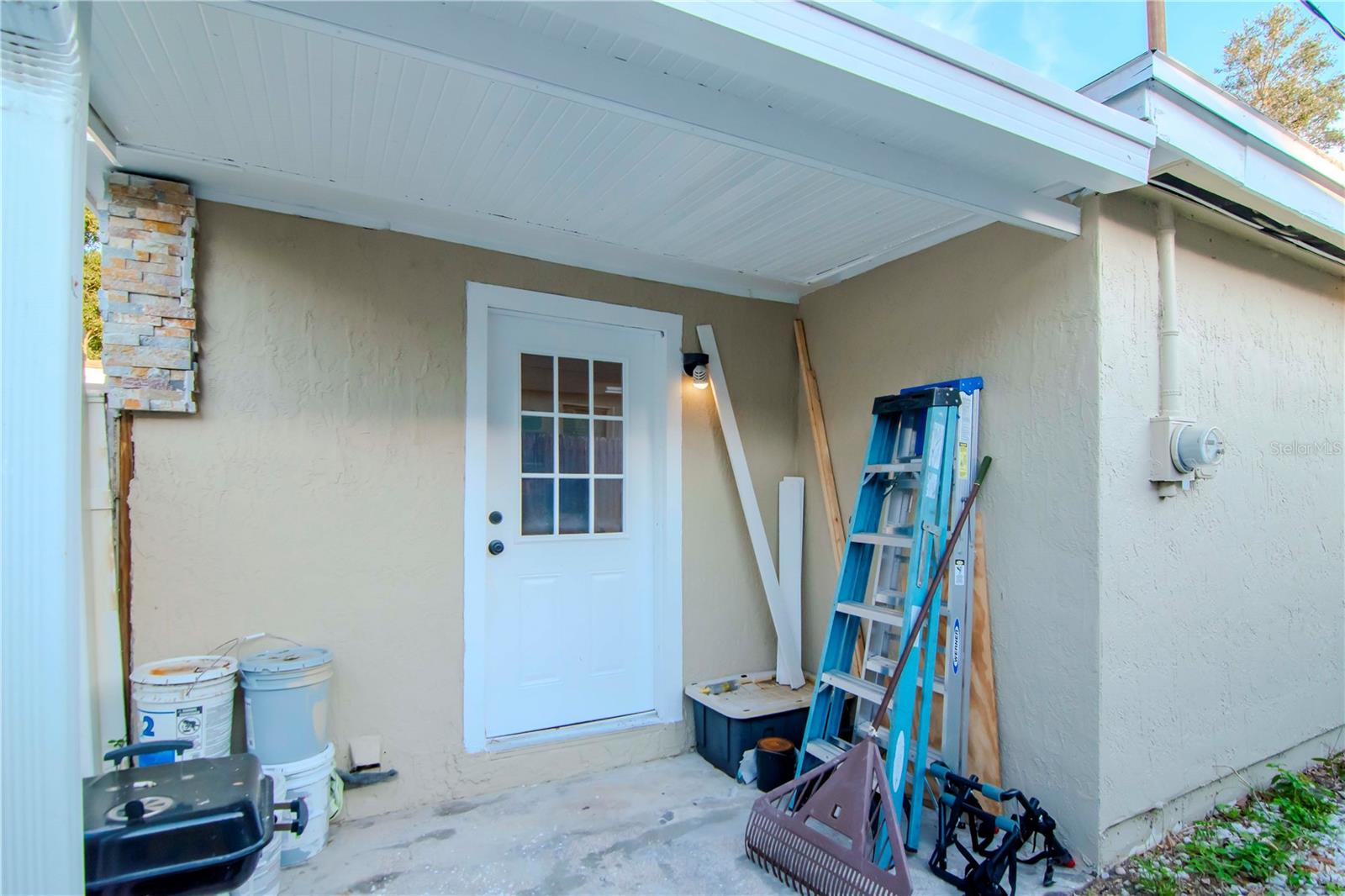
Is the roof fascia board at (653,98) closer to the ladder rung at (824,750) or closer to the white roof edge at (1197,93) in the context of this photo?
the white roof edge at (1197,93)

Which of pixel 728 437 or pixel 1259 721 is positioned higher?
pixel 728 437

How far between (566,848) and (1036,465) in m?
2.35

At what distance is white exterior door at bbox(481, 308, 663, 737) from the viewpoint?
3.21 meters

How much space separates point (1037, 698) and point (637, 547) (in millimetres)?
1901

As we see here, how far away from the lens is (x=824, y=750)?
9.52 feet

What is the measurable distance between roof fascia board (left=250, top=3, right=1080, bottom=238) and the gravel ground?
2.35 metres

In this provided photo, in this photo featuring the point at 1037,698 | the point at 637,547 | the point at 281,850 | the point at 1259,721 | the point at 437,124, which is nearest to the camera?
the point at 437,124

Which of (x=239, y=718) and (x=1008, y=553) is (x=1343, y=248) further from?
(x=239, y=718)

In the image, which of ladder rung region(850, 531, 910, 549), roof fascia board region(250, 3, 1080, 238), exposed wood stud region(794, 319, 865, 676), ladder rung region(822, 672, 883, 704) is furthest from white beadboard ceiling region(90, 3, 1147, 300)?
ladder rung region(822, 672, 883, 704)

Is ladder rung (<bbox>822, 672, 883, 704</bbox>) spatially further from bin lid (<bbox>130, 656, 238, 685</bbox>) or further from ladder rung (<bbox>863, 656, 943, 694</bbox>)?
bin lid (<bbox>130, 656, 238, 685</bbox>)

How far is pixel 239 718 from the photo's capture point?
255 centimetres

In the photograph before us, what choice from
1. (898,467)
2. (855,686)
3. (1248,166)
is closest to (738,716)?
(855,686)

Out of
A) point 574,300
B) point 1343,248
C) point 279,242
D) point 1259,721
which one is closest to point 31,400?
point 279,242

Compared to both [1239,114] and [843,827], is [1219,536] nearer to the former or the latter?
[1239,114]
